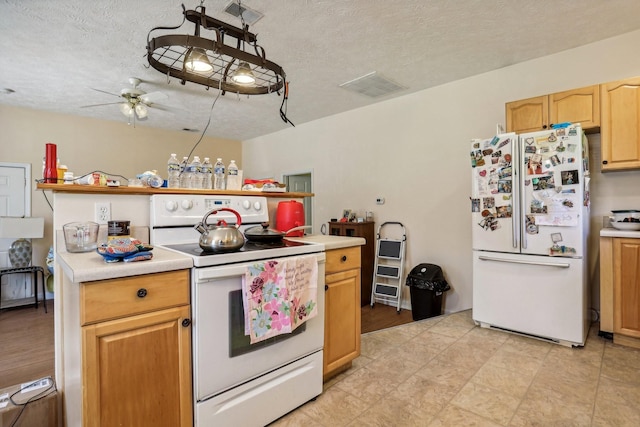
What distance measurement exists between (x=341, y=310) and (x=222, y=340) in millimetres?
863

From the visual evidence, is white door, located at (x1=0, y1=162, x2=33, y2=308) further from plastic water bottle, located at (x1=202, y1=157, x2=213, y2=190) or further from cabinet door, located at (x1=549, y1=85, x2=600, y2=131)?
cabinet door, located at (x1=549, y1=85, x2=600, y2=131)

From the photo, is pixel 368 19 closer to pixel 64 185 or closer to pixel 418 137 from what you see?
pixel 418 137

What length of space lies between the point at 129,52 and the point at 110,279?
2.65 m

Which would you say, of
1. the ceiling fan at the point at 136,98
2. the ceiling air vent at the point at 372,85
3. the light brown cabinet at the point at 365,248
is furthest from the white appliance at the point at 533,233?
the ceiling fan at the point at 136,98

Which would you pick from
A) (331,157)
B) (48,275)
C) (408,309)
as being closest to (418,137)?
(331,157)

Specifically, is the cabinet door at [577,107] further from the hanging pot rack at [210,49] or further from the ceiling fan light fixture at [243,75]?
the ceiling fan light fixture at [243,75]

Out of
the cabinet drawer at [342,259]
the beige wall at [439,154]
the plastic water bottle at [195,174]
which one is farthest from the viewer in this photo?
the beige wall at [439,154]

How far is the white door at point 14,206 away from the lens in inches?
176

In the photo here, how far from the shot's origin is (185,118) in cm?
523

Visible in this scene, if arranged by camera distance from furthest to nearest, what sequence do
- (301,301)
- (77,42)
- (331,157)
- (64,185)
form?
(331,157) < (77,42) < (301,301) < (64,185)

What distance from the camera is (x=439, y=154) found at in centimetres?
380

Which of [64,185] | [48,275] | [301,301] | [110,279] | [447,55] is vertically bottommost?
[48,275]

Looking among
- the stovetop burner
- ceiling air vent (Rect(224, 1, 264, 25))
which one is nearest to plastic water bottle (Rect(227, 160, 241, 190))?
the stovetop burner

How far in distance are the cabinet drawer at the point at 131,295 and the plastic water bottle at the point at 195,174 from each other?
2.97 ft
